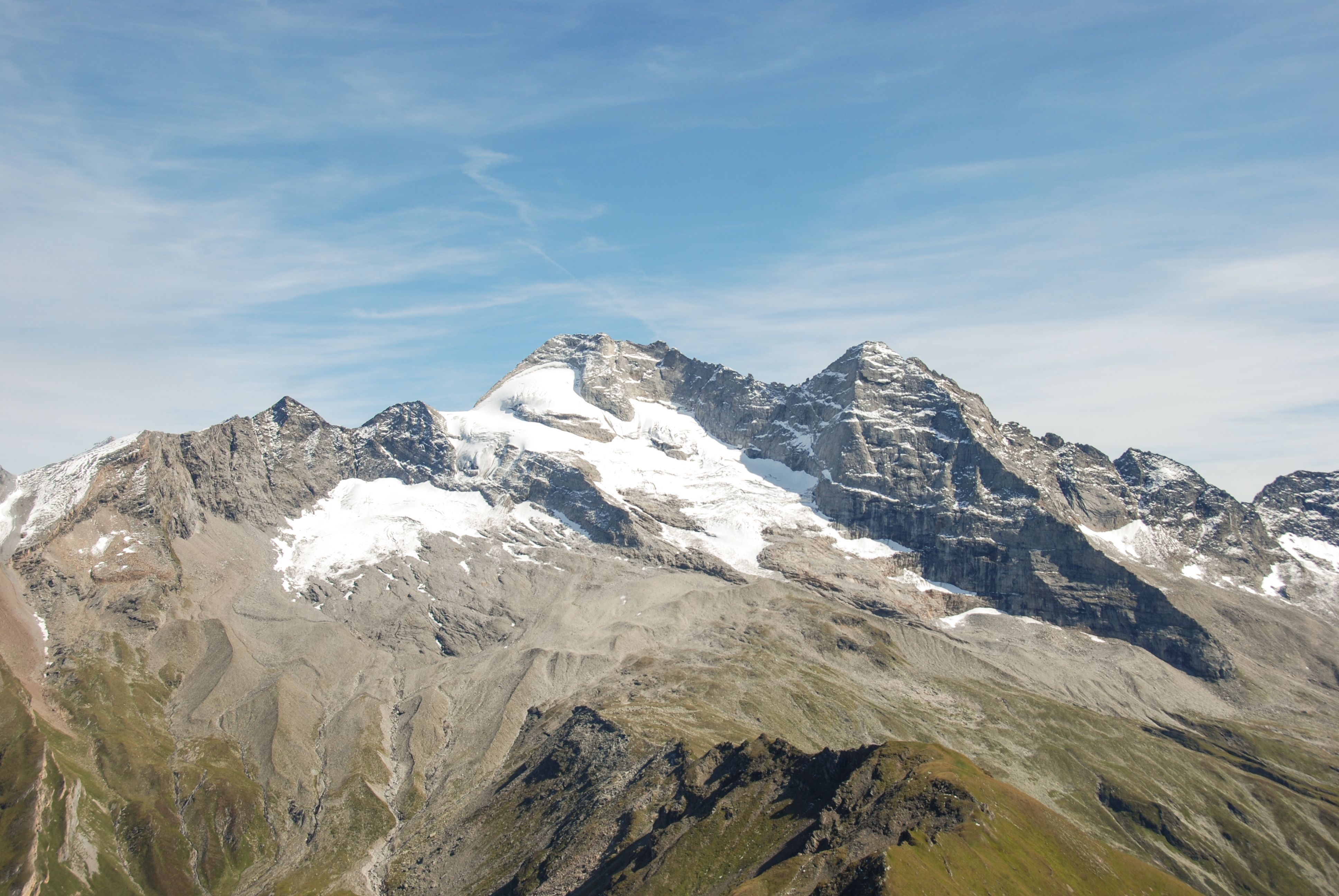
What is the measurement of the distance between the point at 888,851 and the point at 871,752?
32270mm

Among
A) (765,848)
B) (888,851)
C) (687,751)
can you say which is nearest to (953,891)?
(888,851)

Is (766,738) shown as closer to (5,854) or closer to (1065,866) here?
(1065,866)

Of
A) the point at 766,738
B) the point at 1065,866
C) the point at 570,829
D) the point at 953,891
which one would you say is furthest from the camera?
the point at 570,829

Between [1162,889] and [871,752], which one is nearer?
[1162,889]

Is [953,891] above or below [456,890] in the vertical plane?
above

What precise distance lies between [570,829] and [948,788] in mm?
79942

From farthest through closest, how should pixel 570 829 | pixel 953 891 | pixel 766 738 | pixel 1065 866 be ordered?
Result: pixel 570 829 < pixel 766 738 < pixel 1065 866 < pixel 953 891

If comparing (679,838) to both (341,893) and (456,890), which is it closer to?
(456,890)

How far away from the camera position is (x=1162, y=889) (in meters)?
142

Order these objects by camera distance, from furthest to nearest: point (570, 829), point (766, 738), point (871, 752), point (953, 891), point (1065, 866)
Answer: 1. point (570, 829)
2. point (766, 738)
3. point (871, 752)
4. point (1065, 866)
5. point (953, 891)

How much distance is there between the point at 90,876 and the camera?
7810 inches

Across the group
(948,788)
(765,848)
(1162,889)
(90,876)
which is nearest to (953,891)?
(948,788)

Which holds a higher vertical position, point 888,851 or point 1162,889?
point 888,851

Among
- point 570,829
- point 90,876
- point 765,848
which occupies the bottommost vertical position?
point 90,876
